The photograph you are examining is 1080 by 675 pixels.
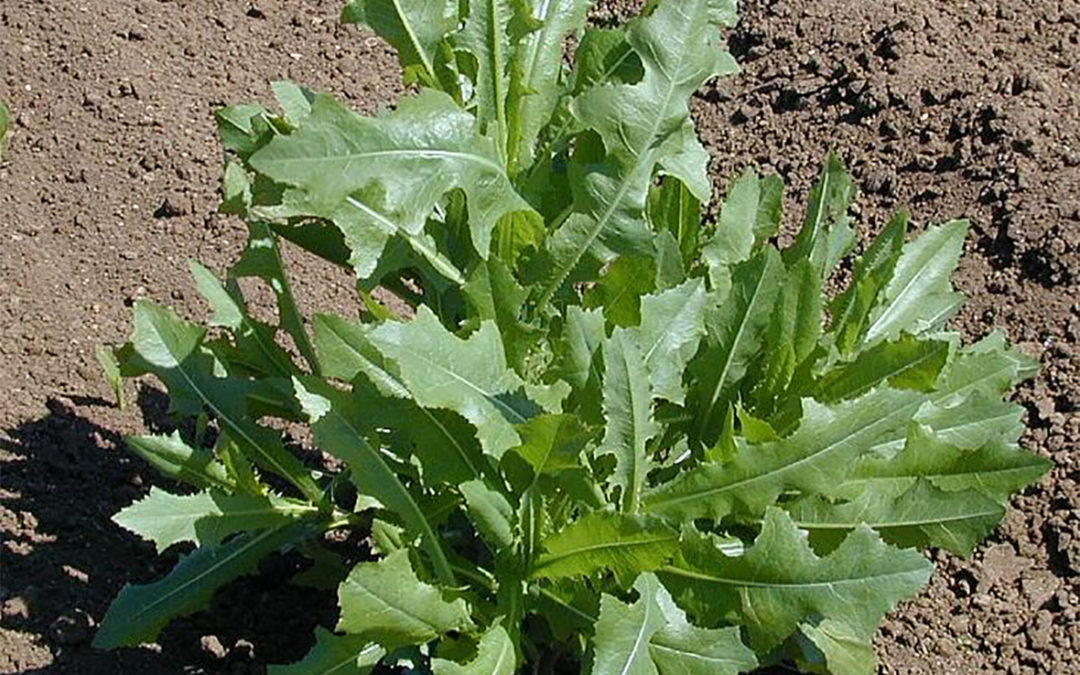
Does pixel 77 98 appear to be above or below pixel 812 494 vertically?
below

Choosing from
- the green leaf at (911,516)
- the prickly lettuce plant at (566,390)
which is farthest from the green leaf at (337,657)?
the green leaf at (911,516)

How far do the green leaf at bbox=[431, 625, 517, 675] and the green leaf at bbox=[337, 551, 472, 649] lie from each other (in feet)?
0.18

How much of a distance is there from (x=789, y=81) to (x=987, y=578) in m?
1.57

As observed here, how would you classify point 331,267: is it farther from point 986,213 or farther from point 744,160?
point 986,213

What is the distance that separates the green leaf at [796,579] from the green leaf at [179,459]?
2.82ft

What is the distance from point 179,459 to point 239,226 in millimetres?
1256

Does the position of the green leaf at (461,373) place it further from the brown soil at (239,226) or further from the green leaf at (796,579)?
the brown soil at (239,226)

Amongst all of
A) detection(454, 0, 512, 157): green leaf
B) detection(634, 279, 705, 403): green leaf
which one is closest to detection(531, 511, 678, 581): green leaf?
detection(634, 279, 705, 403): green leaf

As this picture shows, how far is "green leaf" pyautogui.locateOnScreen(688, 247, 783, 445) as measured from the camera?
2932mm

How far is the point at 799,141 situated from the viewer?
4.39m

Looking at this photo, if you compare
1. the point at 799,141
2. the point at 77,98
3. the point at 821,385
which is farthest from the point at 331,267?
the point at 821,385

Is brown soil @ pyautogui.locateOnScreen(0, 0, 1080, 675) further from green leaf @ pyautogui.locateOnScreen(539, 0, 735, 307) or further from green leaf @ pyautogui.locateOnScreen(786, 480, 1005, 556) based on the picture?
green leaf @ pyautogui.locateOnScreen(539, 0, 735, 307)

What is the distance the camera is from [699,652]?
2637 mm

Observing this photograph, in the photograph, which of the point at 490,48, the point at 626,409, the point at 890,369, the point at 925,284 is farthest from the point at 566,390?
the point at 925,284
